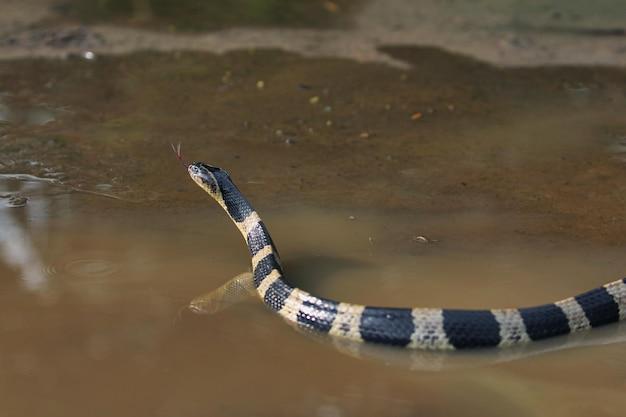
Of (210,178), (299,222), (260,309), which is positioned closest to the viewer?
(260,309)

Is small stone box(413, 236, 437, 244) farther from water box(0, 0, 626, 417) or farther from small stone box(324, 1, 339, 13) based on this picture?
small stone box(324, 1, 339, 13)

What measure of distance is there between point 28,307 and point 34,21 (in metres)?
7.57

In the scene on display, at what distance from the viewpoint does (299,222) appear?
8172 millimetres

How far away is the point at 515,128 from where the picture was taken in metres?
10.3

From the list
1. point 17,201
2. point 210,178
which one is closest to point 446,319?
point 210,178

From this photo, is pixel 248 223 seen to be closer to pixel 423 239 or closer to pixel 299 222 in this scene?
pixel 299 222

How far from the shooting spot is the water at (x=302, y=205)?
603 cm

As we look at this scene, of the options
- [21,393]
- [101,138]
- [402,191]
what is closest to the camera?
[21,393]

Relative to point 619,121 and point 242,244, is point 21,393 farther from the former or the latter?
point 619,121

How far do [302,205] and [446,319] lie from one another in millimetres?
2371

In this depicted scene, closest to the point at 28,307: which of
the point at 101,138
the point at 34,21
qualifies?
the point at 101,138

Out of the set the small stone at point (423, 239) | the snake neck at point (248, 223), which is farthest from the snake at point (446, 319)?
the small stone at point (423, 239)

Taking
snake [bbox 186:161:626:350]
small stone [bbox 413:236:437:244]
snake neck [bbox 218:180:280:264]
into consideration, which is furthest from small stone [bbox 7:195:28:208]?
small stone [bbox 413:236:437:244]

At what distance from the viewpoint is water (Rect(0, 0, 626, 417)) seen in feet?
19.8
